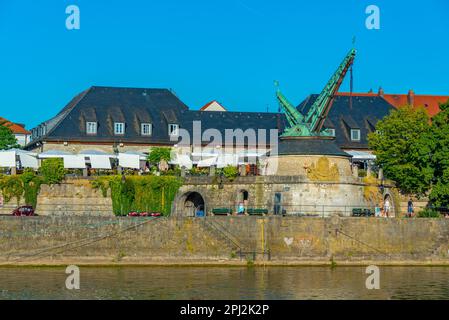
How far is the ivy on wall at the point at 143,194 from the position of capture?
242 ft

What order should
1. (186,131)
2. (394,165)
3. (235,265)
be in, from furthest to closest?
(186,131)
(394,165)
(235,265)

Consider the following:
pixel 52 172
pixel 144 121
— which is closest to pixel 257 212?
pixel 52 172

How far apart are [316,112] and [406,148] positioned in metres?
9.39

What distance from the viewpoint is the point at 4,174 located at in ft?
250

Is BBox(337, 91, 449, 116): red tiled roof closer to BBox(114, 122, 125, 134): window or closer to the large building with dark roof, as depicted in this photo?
the large building with dark roof

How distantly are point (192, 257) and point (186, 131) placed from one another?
2451 centimetres

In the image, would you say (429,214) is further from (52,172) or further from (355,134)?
(52,172)

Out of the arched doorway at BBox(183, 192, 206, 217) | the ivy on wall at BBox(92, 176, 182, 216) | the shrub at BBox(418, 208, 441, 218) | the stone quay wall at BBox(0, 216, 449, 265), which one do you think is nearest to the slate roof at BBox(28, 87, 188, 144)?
the arched doorway at BBox(183, 192, 206, 217)

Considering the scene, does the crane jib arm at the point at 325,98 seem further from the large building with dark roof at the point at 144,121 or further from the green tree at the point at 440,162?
the large building with dark roof at the point at 144,121

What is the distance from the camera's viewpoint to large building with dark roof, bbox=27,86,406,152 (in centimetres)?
8638

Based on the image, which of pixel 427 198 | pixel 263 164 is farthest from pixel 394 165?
pixel 263 164

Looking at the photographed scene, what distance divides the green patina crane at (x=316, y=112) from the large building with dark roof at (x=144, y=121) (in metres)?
11.0

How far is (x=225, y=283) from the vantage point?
55.3 m

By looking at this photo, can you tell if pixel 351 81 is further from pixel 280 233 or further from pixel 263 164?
pixel 280 233
